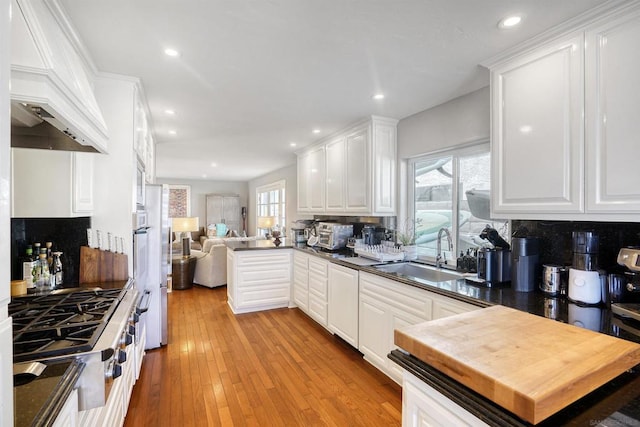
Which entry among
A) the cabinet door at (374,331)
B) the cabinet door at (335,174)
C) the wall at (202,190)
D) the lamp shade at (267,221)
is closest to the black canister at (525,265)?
the cabinet door at (374,331)

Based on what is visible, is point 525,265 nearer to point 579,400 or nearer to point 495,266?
point 495,266

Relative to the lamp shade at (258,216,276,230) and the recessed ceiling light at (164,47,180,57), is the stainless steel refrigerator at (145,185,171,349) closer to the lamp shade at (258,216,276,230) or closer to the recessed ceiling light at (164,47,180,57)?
the recessed ceiling light at (164,47,180,57)

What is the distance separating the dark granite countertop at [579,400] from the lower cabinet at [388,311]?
0.88 ft

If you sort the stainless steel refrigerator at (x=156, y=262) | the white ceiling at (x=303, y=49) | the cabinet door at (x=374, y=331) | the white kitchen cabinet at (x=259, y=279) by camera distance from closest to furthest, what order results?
the white ceiling at (x=303, y=49) < the cabinet door at (x=374, y=331) < the stainless steel refrigerator at (x=156, y=262) < the white kitchen cabinet at (x=259, y=279)

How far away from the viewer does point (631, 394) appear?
2.66 ft

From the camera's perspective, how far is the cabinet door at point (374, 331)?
242 cm

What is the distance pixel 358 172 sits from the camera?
3484 millimetres

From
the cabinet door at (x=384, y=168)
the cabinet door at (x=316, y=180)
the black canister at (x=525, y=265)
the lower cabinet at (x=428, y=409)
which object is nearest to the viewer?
the lower cabinet at (x=428, y=409)

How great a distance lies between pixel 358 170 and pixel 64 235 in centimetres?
268

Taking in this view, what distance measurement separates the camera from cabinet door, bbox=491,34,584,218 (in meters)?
1.57

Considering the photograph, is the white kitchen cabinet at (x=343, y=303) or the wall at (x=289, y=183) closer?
the white kitchen cabinet at (x=343, y=303)

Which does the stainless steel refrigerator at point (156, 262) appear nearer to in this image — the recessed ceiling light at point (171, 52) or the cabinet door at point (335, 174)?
the recessed ceiling light at point (171, 52)

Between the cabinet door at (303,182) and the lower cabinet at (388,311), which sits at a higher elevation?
the cabinet door at (303,182)

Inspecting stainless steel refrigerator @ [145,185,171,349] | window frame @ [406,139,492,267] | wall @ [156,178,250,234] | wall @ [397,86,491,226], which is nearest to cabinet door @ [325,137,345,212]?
wall @ [397,86,491,226]
